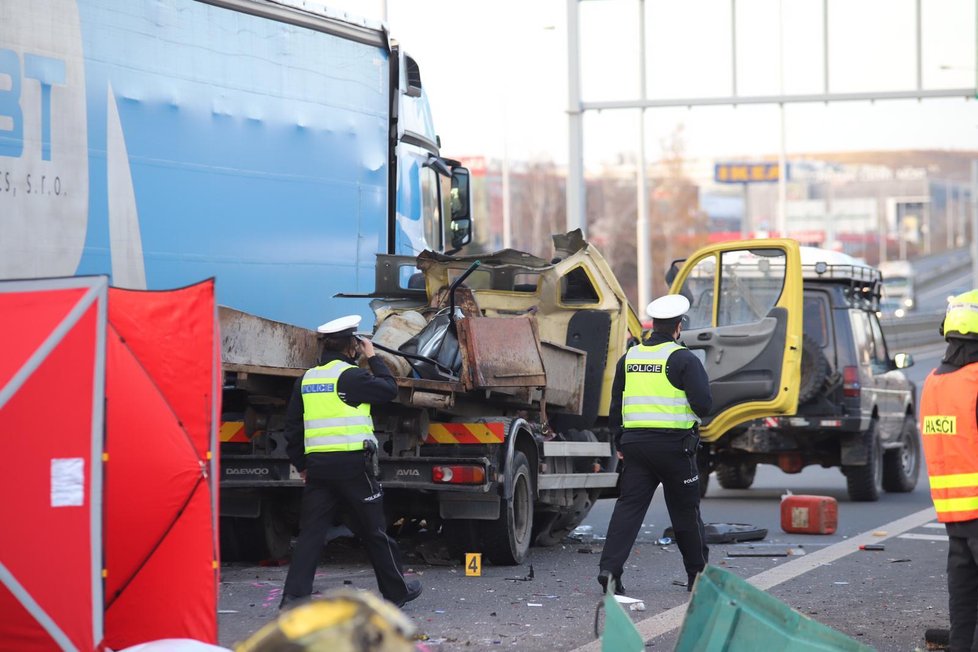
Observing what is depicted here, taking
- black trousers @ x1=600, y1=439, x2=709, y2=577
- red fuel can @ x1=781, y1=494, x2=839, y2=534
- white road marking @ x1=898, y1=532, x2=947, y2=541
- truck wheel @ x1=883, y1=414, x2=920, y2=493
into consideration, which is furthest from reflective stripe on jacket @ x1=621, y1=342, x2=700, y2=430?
truck wheel @ x1=883, y1=414, x2=920, y2=493

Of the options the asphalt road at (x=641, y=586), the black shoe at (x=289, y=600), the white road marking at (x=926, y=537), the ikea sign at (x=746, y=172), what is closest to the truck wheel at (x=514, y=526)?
the asphalt road at (x=641, y=586)

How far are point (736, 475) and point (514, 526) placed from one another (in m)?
7.49

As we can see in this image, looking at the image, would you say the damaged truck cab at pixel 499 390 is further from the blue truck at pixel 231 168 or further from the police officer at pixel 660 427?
the police officer at pixel 660 427

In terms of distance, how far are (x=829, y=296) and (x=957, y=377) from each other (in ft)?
30.1

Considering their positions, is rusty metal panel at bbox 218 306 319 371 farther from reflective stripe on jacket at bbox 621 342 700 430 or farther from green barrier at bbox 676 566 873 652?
green barrier at bbox 676 566 873 652

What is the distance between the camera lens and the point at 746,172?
378ft

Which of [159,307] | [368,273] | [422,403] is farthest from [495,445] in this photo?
[159,307]

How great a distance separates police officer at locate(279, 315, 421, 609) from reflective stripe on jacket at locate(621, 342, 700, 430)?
1.51 meters

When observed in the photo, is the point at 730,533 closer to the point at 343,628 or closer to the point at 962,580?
the point at 962,580

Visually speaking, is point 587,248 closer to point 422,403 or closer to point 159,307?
point 422,403

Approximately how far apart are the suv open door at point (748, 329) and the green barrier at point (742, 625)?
8199 millimetres

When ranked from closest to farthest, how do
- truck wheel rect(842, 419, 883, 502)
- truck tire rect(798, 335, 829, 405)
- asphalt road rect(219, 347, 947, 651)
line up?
asphalt road rect(219, 347, 947, 651) → truck tire rect(798, 335, 829, 405) → truck wheel rect(842, 419, 883, 502)

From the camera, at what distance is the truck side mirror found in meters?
14.5

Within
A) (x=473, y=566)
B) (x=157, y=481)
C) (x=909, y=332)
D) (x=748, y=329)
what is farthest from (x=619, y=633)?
(x=909, y=332)
